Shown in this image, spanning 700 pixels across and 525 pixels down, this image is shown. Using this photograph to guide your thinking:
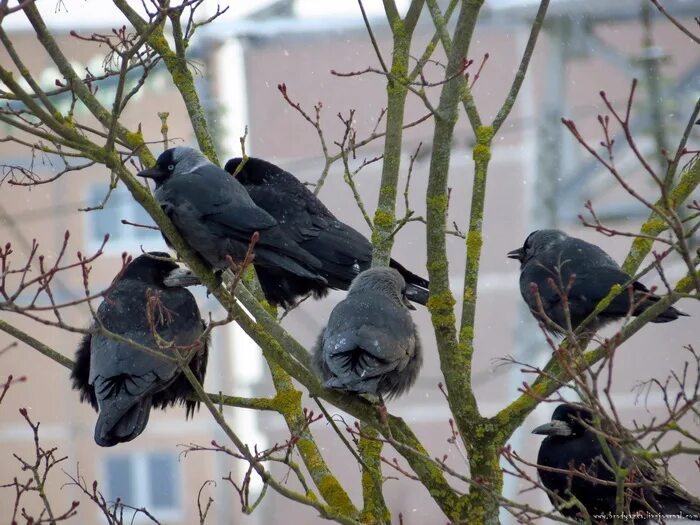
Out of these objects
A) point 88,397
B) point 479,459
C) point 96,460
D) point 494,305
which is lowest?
point 479,459

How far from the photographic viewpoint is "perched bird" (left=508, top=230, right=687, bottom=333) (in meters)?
4.07

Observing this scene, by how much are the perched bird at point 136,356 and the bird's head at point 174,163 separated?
302mm

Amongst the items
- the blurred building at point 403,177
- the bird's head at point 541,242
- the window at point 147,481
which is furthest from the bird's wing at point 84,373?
the window at point 147,481

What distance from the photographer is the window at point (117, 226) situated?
1041 cm

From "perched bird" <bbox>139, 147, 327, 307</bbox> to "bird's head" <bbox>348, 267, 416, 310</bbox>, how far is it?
0.32 m

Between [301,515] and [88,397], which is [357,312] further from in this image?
[301,515]

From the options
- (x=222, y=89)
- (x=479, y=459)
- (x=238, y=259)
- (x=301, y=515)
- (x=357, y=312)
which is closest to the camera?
(x=479, y=459)

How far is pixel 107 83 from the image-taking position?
772cm

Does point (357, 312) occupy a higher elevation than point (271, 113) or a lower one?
lower

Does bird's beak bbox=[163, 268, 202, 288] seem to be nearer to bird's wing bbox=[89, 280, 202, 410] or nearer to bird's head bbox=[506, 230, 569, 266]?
bird's wing bbox=[89, 280, 202, 410]

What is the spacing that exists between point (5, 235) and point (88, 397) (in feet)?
27.4

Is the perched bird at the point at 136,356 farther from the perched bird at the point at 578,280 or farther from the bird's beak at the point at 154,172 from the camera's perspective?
the perched bird at the point at 578,280

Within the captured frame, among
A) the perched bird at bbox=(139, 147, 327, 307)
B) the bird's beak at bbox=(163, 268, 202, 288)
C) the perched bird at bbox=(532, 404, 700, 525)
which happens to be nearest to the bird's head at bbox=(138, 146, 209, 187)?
the perched bird at bbox=(139, 147, 327, 307)

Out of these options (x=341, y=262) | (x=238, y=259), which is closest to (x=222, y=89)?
(x=341, y=262)
